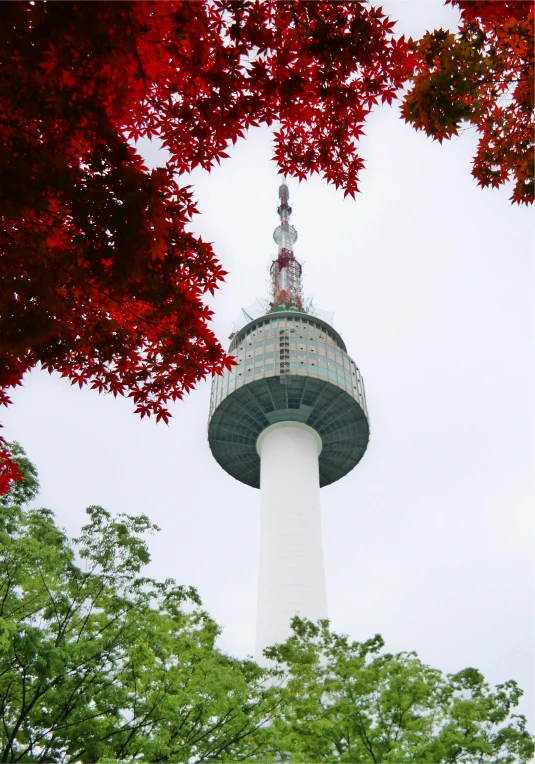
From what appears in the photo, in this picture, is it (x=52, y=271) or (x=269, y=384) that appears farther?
(x=269, y=384)

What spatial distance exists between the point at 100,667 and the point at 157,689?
137 centimetres

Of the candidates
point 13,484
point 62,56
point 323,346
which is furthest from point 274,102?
point 323,346

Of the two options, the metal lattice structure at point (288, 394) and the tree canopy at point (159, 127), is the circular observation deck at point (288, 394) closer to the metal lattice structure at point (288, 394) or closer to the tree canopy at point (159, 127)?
the metal lattice structure at point (288, 394)

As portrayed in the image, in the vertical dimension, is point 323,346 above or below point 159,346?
above

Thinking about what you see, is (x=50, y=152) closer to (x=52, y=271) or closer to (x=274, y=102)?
(x=52, y=271)

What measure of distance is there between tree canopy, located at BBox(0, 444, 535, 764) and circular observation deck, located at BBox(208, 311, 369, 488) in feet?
93.9

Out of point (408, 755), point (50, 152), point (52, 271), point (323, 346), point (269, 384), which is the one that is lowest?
point (408, 755)

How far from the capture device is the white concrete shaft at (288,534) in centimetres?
3734

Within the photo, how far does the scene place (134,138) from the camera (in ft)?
20.9

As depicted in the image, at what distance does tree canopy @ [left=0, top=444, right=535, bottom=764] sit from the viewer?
1144 cm

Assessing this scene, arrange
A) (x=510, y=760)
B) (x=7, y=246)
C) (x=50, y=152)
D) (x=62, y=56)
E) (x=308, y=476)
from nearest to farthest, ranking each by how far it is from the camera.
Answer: (x=62, y=56)
(x=50, y=152)
(x=7, y=246)
(x=510, y=760)
(x=308, y=476)

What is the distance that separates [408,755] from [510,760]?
145 inches

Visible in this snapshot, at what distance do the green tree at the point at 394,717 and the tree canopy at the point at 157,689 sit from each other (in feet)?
0.11

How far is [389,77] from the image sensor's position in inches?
249
